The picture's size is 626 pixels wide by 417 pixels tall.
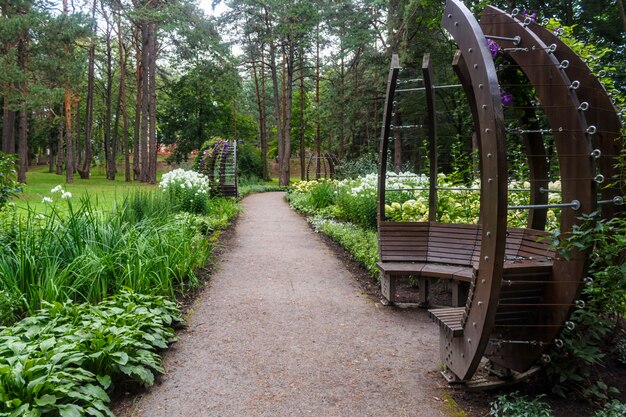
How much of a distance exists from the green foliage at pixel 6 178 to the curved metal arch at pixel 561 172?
19.3 ft

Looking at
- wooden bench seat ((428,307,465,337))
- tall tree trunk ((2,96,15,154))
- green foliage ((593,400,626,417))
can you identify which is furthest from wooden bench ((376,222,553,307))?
tall tree trunk ((2,96,15,154))

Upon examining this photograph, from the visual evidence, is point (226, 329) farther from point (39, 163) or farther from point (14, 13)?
point (39, 163)

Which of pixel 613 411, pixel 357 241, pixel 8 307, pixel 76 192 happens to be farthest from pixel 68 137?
pixel 613 411

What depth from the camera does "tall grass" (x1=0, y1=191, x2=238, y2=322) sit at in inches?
139

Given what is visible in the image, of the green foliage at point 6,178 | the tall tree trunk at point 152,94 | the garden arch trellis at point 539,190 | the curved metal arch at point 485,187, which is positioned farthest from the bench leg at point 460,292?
the tall tree trunk at point 152,94

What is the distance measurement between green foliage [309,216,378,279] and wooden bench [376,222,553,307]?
2.36 feet

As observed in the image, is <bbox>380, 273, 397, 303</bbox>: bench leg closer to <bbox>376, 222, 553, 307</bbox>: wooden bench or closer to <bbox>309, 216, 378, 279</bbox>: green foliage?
<bbox>376, 222, 553, 307</bbox>: wooden bench

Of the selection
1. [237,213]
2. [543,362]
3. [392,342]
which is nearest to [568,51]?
[543,362]

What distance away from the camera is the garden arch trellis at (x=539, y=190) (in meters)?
2.28

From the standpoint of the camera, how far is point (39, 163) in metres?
49.4

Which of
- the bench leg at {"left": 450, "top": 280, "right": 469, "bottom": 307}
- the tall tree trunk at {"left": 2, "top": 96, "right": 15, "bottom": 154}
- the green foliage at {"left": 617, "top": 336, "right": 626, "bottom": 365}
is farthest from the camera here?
the tall tree trunk at {"left": 2, "top": 96, "right": 15, "bottom": 154}

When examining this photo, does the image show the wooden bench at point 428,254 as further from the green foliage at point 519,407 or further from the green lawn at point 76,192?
the green lawn at point 76,192

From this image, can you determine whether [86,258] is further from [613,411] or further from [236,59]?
[236,59]

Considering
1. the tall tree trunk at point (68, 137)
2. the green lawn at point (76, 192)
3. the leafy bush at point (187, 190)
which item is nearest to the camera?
the green lawn at point (76, 192)
